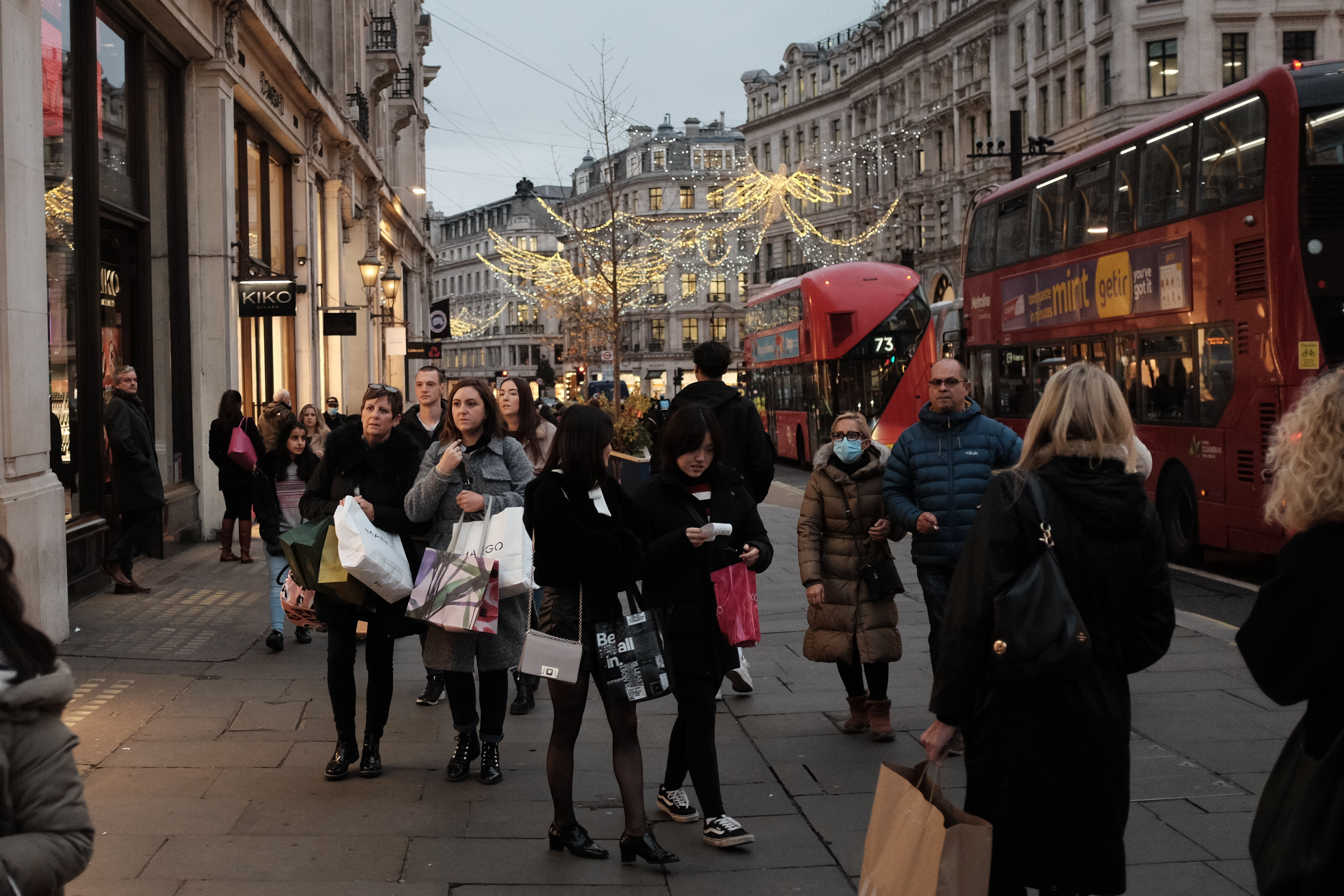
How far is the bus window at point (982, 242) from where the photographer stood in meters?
17.8

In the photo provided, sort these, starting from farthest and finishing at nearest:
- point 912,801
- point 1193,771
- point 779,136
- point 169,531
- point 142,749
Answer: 1. point 779,136
2. point 169,531
3. point 142,749
4. point 1193,771
5. point 912,801

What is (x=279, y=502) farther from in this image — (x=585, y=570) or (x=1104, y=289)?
(x=1104, y=289)

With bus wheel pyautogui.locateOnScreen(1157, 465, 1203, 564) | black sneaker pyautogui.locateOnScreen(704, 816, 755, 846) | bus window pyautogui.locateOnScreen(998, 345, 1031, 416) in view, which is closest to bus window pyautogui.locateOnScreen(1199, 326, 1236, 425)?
bus wheel pyautogui.locateOnScreen(1157, 465, 1203, 564)

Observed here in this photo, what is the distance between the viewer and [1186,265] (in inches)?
499

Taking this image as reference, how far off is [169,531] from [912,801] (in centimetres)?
1260

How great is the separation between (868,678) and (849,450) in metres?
1.14

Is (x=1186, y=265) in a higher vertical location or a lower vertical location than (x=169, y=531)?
higher

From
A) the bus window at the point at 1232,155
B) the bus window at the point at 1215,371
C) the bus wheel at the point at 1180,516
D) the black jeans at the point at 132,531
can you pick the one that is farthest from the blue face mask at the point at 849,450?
the bus wheel at the point at 1180,516

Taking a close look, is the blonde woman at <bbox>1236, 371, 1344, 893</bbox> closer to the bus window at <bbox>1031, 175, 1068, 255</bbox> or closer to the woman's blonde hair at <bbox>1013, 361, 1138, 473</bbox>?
the woman's blonde hair at <bbox>1013, 361, 1138, 473</bbox>

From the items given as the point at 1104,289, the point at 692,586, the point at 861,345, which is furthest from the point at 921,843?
the point at 861,345

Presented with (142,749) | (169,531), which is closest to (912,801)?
(142,749)

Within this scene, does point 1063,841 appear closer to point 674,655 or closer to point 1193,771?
point 674,655

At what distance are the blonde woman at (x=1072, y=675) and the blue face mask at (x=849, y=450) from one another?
3.04 metres

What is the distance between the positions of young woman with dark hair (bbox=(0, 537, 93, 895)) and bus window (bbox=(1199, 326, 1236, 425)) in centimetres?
1154
